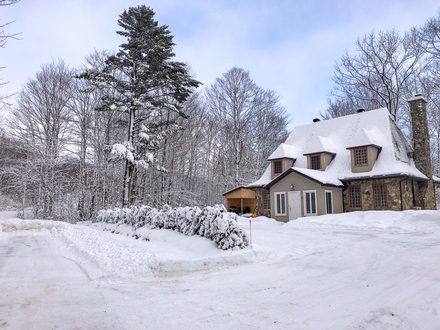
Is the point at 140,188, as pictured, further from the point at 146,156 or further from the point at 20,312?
the point at 20,312

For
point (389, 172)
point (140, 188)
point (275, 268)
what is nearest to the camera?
point (275, 268)

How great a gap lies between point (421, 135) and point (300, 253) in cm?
1716

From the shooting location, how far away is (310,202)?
62.2ft

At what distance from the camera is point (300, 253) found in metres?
8.17

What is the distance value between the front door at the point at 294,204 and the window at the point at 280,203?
439mm

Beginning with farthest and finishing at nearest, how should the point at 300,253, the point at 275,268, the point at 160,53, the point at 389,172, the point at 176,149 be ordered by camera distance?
1. the point at 176,149
2. the point at 160,53
3. the point at 389,172
4. the point at 300,253
5. the point at 275,268

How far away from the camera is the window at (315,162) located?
21.3 m

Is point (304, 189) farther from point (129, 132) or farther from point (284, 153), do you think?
point (129, 132)

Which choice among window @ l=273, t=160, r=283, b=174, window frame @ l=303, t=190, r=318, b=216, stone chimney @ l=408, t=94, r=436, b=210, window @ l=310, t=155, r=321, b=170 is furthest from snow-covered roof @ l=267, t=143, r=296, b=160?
stone chimney @ l=408, t=94, r=436, b=210

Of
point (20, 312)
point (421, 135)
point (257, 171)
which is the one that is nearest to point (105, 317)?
point (20, 312)

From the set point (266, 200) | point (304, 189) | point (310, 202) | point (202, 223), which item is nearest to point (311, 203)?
point (310, 202)

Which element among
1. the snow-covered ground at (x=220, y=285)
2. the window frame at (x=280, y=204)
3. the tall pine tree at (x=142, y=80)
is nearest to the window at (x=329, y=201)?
the window frame at (x=280, y=204)

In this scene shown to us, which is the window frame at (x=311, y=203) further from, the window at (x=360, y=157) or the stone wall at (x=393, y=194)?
the window at (x=360, y=157)

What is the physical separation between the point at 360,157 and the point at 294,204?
523 centimetres
